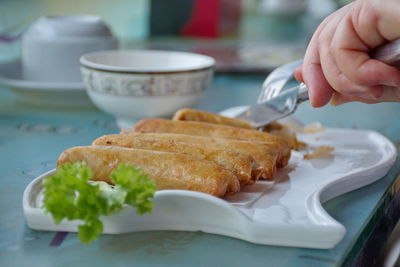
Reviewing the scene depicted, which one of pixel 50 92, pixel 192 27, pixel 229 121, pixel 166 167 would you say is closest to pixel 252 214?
pixel 166 167

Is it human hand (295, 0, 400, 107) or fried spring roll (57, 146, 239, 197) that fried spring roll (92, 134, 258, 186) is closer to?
fried spring roll (57, 146, 239, 197)

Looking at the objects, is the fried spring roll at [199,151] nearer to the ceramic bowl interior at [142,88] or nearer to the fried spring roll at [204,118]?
the fried spring roll at [204,118]

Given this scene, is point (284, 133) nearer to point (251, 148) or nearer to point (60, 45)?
point (251, 148)

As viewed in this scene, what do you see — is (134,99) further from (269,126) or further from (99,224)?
(99,224)

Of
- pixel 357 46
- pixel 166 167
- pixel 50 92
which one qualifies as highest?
pixel 357 46

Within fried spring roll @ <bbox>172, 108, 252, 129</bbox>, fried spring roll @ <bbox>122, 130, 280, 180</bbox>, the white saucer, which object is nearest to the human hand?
fried spring roll @ <bbox>122, 130, 280, 180</bbox>

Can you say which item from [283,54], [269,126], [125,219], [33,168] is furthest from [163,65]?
[283,54]

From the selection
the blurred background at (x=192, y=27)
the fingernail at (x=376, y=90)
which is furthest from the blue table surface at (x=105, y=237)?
the blurred background at (x=192, y=27)
